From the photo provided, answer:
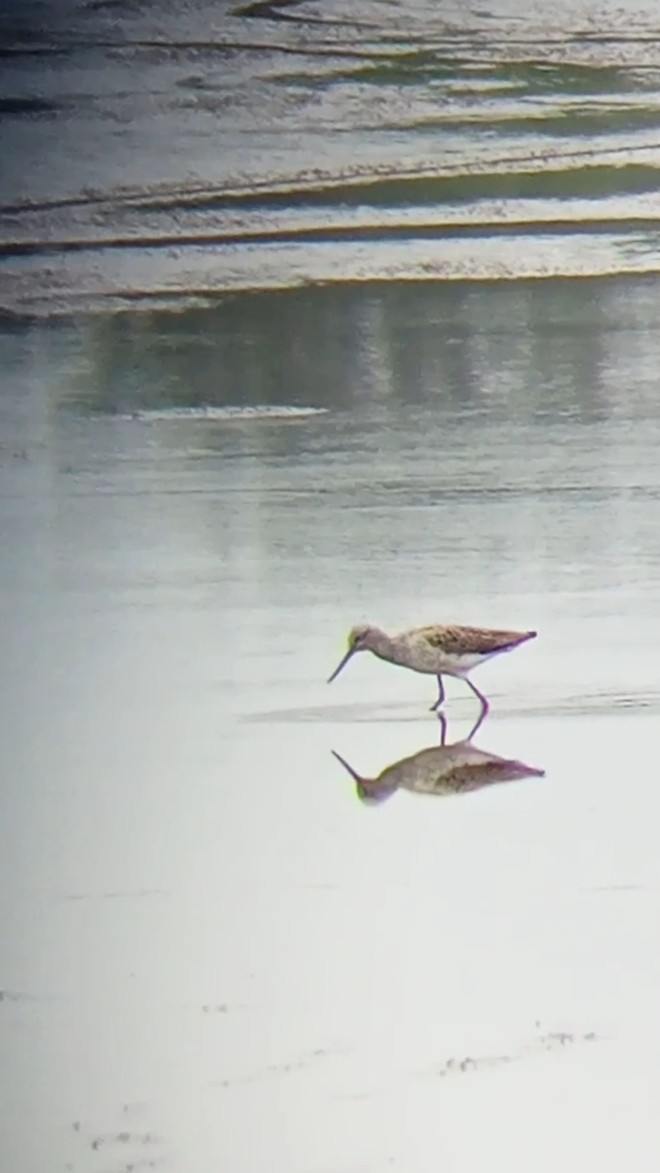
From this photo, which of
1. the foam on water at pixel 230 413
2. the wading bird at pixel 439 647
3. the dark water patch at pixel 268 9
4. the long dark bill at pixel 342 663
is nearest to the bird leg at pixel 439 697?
the wading bird at pixel 439 647

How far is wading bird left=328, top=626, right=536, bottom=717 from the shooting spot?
5.75 feet

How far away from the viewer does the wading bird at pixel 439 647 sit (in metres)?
1.75

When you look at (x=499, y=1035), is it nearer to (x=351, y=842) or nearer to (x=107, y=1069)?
(x=351, y=842)

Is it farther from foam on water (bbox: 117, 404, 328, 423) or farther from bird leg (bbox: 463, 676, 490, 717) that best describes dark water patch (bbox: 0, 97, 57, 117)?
bird leg (bbox: 463, 676, 490, 717)

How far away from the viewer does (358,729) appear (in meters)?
1.76

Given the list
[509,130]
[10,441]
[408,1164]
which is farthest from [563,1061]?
[509,130]

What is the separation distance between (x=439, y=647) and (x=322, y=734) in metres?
0.17

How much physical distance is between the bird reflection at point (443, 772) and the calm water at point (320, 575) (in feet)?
0.05

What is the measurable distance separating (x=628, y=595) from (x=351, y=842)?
0.43 meters

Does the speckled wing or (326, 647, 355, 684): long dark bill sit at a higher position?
the speckled wing

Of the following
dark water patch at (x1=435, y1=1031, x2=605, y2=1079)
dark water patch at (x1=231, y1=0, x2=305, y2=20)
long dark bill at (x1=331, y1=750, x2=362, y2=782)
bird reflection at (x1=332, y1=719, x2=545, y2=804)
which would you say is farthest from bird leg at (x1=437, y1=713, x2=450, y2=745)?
dark water patch at (x1=231, y1=0, x2=305, y2=20)

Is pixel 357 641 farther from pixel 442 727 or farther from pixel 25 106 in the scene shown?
pixel 25 106

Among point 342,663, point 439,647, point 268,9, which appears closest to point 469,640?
point 439,647

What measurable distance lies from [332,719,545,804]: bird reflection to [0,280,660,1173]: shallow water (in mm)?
16
